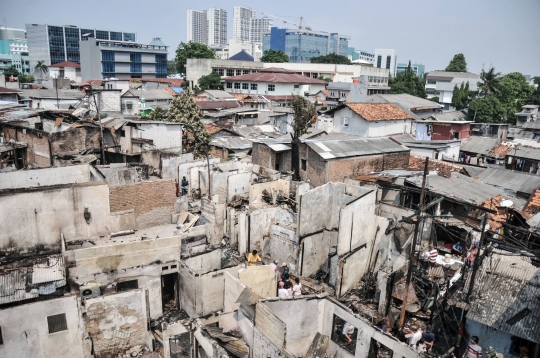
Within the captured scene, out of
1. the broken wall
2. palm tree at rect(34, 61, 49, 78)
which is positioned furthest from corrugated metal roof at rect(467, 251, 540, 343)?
palm tree at rect(34, 61, 49, 78)

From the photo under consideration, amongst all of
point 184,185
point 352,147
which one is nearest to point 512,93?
point 352,147

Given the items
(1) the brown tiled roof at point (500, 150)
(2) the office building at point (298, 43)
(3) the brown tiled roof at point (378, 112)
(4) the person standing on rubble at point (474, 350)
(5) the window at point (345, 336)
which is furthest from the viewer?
(2) the office building at point (298, 43)

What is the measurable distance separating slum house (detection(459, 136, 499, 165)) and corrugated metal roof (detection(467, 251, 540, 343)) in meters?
19.7

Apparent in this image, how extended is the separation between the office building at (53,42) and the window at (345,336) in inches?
3759

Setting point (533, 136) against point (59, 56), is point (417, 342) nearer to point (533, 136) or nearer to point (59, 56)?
point (533, 136)

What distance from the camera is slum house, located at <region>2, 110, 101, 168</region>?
20.3 metres

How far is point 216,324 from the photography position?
403 inches

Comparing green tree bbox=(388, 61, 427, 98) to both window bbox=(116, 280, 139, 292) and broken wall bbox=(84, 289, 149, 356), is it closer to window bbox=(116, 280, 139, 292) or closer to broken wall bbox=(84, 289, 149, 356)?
window bbox=(116, 280, 139, 292)

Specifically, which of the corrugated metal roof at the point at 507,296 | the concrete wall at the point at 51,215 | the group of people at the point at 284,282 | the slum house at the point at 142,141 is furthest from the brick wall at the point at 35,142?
the corrugated metal roof at the point at 507,296

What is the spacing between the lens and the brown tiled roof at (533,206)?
15539 millimetres

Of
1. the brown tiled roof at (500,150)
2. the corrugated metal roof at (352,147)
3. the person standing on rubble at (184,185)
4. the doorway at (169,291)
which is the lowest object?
the doorway at (169,291)

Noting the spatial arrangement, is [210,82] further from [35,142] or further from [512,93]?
[512,93]

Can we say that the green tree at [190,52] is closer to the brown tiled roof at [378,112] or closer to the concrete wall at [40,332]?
the brown tiled roof at [378,112]

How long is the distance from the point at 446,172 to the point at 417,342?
933cm
